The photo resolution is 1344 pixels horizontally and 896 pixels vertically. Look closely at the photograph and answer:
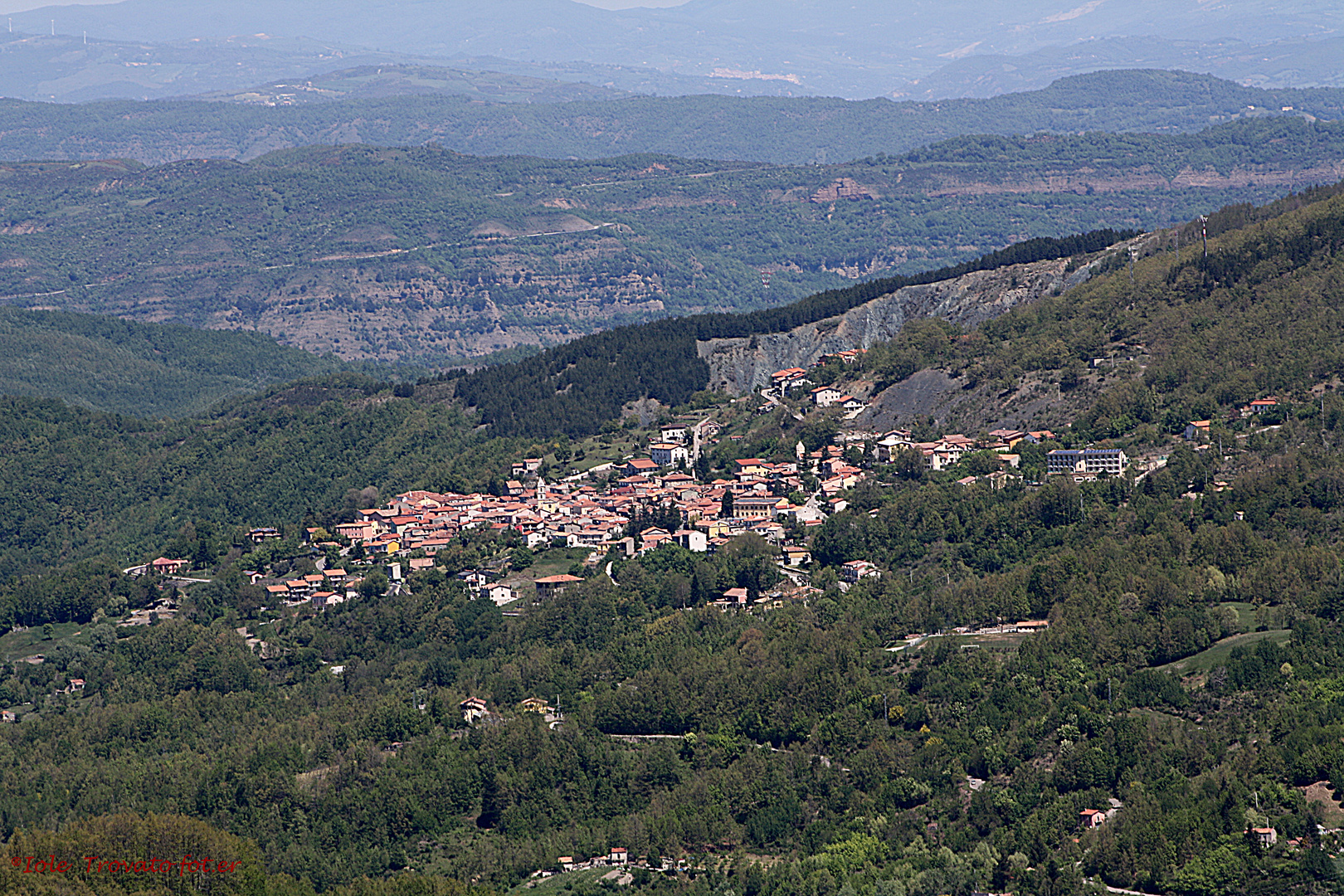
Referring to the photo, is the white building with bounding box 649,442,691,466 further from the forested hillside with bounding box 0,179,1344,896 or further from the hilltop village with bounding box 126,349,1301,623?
the forested hillside with bounding box 0,179,1344,896

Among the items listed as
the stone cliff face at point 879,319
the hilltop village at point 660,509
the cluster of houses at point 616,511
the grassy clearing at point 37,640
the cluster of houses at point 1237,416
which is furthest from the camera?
the stone cliff face at point 879,319

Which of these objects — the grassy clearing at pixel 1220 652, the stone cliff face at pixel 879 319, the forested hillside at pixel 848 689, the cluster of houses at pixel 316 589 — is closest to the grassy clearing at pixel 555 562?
the forested hillside at pixel 848 689

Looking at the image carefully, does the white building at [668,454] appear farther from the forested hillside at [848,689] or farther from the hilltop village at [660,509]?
the forested hillside at [848,689]

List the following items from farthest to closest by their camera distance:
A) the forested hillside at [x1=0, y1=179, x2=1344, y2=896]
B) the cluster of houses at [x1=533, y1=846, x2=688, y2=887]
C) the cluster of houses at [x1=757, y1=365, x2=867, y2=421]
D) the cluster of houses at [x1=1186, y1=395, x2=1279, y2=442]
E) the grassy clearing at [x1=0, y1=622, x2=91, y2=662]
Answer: the cluster of houses at [x1=757, y1=365, x2=867, y2=421] < the cluster of houses at [x1=1186, y1=395, x2=1279, y2=442] < the grassy clearing at [x1=0, y1=622, x2=91, y2=662] < the cluster of houses at [x1=533, y1=846, x2=688, y2=887] < the forested hillside at [x1=0, y1=179, x2=1344, y2=896]

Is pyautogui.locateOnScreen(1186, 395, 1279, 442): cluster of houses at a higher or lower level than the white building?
higher

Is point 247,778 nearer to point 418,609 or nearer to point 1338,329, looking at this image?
point 418,609

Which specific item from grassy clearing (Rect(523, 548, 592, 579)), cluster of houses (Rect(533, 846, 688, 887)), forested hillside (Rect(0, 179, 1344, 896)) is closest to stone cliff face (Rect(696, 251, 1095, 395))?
forested hillside (Rect(0, 179, 1344, 896))
